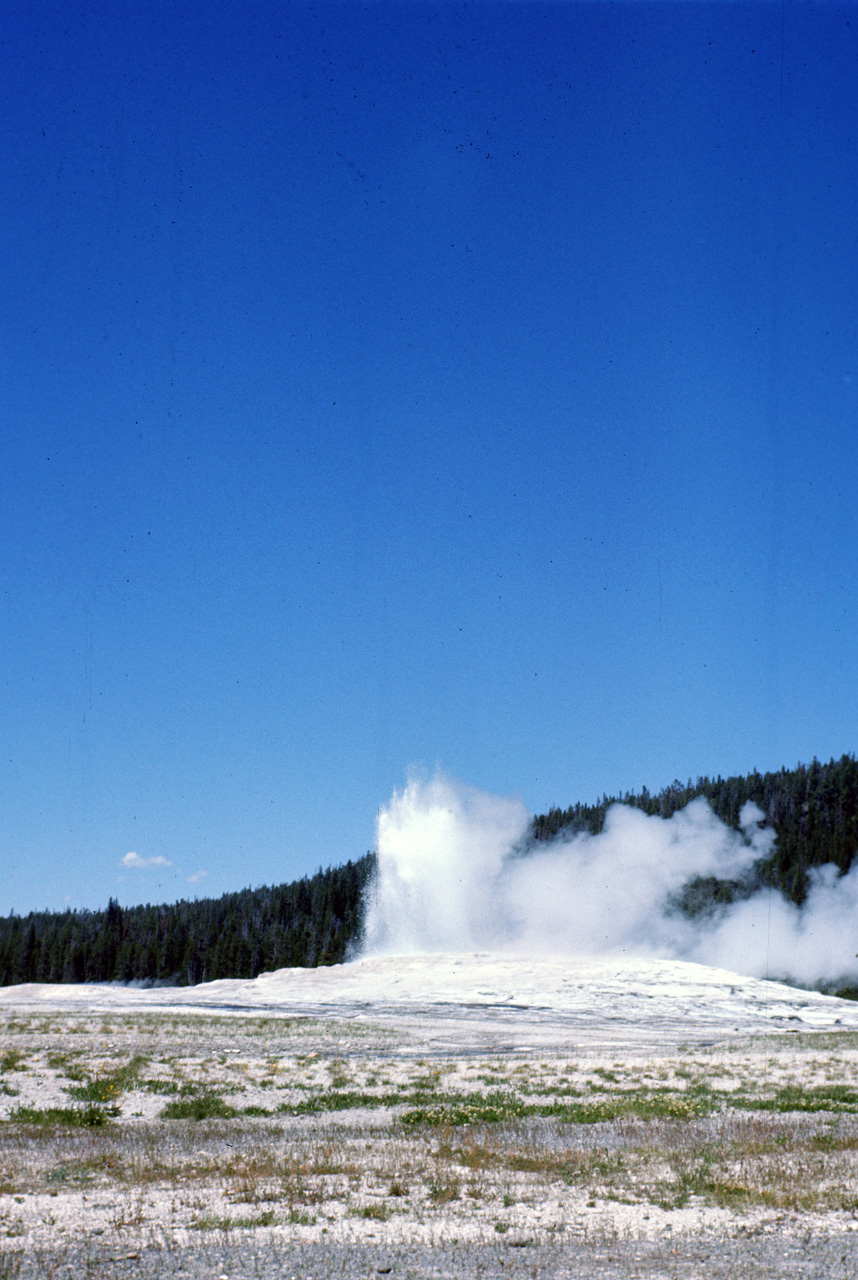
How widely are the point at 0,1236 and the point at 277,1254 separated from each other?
393 centimetres

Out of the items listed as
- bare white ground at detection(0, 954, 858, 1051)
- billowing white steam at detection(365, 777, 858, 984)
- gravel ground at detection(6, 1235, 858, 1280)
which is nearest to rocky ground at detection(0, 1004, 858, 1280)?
gravel ground at detection(6, 1235, 858, 1280)

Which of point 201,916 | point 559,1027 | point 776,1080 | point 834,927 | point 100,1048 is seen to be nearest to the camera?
point 776,1080

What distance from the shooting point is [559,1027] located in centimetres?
5603

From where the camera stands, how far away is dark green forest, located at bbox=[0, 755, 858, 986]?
445ft

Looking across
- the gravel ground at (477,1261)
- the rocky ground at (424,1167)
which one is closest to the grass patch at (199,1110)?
the rocky ground at (424,1167)

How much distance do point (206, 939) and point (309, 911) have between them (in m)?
17.1

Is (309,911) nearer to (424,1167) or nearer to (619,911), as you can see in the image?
(619,911)

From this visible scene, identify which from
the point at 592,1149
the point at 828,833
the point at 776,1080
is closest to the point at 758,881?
the point at 828,833

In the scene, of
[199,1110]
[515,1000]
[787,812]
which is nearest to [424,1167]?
[199,1110]

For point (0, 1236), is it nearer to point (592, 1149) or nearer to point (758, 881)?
point (592, 1149)

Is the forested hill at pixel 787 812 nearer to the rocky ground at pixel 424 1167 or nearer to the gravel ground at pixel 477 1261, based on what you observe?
the rocky ground at pixel 424 1167

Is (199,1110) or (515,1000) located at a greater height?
(199,1110)

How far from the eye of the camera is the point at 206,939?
15912cm

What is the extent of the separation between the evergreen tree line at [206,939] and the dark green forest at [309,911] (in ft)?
0.60
